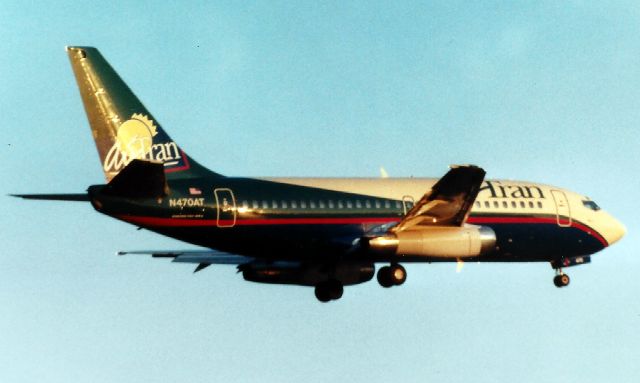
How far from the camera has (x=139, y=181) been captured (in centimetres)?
2973

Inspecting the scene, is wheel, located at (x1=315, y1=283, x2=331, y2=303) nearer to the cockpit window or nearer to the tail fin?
the tail fin

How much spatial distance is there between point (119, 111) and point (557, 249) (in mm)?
17646

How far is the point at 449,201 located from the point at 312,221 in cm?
469

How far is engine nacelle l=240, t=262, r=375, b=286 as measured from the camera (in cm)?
3597

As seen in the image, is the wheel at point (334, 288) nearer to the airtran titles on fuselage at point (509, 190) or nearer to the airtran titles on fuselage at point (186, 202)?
the airtran titles on fuselage at point (509, 190)

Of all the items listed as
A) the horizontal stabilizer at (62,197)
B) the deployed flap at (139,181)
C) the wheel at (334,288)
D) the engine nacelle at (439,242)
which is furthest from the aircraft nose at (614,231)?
the horizontal stabilizer at (62,197)

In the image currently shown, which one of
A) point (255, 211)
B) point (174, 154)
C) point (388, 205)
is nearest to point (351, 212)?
point (388, 205)

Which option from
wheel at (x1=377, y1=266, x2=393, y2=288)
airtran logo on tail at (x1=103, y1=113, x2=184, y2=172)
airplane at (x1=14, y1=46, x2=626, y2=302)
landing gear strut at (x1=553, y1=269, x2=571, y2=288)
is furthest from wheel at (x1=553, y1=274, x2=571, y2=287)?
airtran logo on tail at (x1=103, y1=113, x2=184, y2=172)

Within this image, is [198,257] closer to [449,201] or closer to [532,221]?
[449,201]

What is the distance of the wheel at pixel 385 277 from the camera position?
114 feet

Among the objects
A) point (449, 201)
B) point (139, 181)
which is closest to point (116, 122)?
point (139, 181)

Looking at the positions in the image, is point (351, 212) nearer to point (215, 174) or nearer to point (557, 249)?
point (215, 174)

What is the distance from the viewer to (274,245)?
3303 centimetres

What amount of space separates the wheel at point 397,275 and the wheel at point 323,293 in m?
2.93
